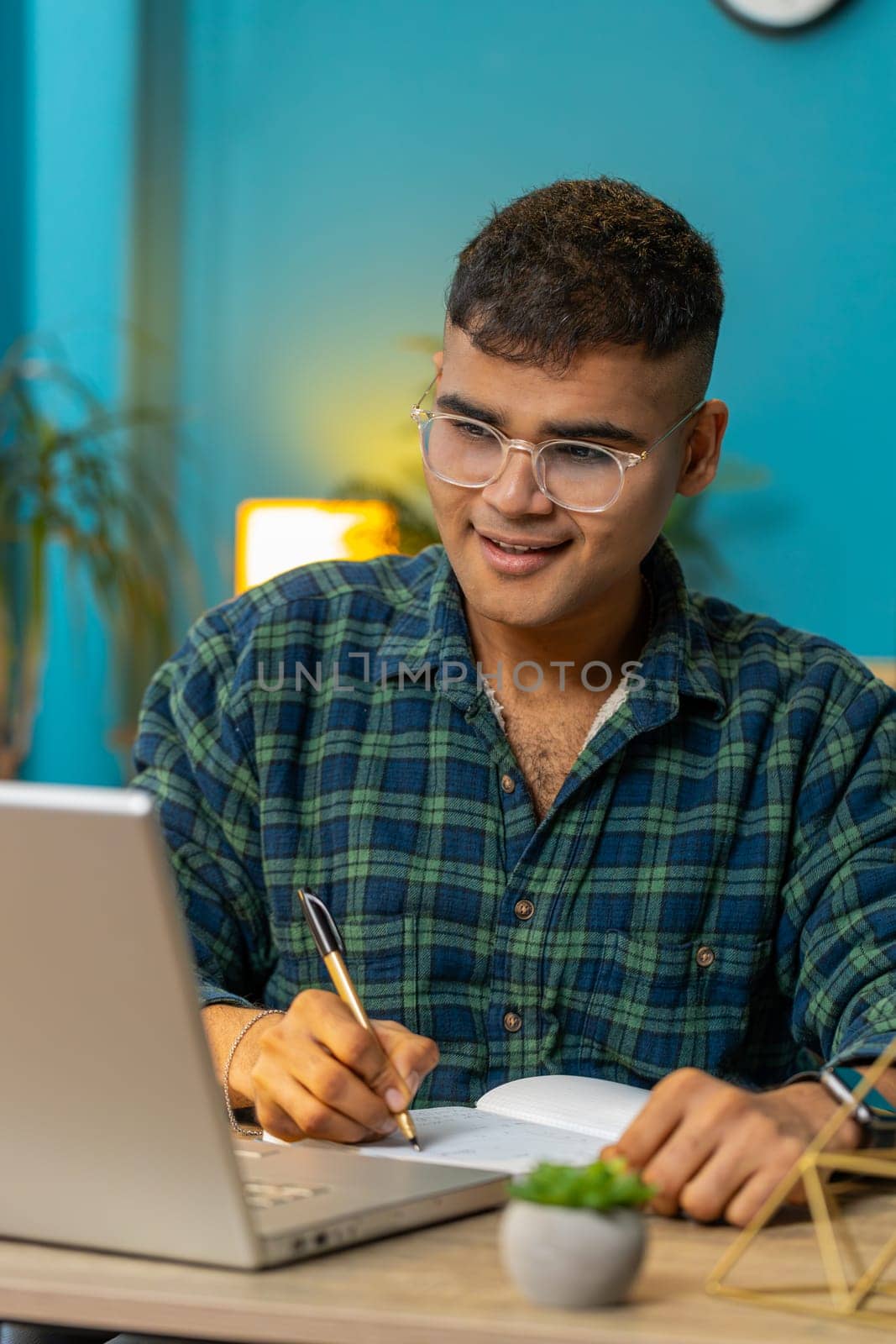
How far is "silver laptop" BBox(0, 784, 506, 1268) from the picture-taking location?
0.64 meters

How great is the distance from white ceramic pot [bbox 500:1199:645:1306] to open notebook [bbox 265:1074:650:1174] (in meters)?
0.19

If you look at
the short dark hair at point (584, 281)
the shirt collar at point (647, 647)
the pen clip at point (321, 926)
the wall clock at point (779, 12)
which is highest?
the wall clock at point (779, 12)

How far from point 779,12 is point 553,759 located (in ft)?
7.46

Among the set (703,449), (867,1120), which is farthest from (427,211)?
(867,1120)

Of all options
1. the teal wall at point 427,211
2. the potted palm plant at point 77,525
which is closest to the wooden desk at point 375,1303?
the potted palm plant at point 77,525

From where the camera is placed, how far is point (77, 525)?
3.21 m

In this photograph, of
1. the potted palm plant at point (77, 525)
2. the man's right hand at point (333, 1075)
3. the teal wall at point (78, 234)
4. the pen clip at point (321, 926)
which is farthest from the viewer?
the teal wall at point (78, 234)

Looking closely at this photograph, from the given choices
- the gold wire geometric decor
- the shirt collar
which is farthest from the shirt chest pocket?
the gold wire geometric decor

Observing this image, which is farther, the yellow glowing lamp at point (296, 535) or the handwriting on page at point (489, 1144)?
the yellow glowing lamp at point (296, 535)

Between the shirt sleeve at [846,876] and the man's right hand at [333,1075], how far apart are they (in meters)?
0.41

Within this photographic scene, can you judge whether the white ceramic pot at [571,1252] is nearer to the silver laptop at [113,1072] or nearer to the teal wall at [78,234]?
the silver laptop at [113,1072]

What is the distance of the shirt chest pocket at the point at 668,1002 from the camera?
1.44m

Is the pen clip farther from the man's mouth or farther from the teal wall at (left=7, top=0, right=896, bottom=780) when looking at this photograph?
the teal wall at (left=7, top=0, right=896, bottom=780)

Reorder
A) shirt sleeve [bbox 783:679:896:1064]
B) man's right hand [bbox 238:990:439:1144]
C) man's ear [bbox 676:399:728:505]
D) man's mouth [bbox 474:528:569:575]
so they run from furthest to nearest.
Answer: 1. man's ear [bbox 676:399:728:505]
2. man's mouth [bbox 474:528:569:575]
3. shirt sleeve [bbox 783:679:896:1064]
4. man's right hand [bbox 238:990:439:1144]
